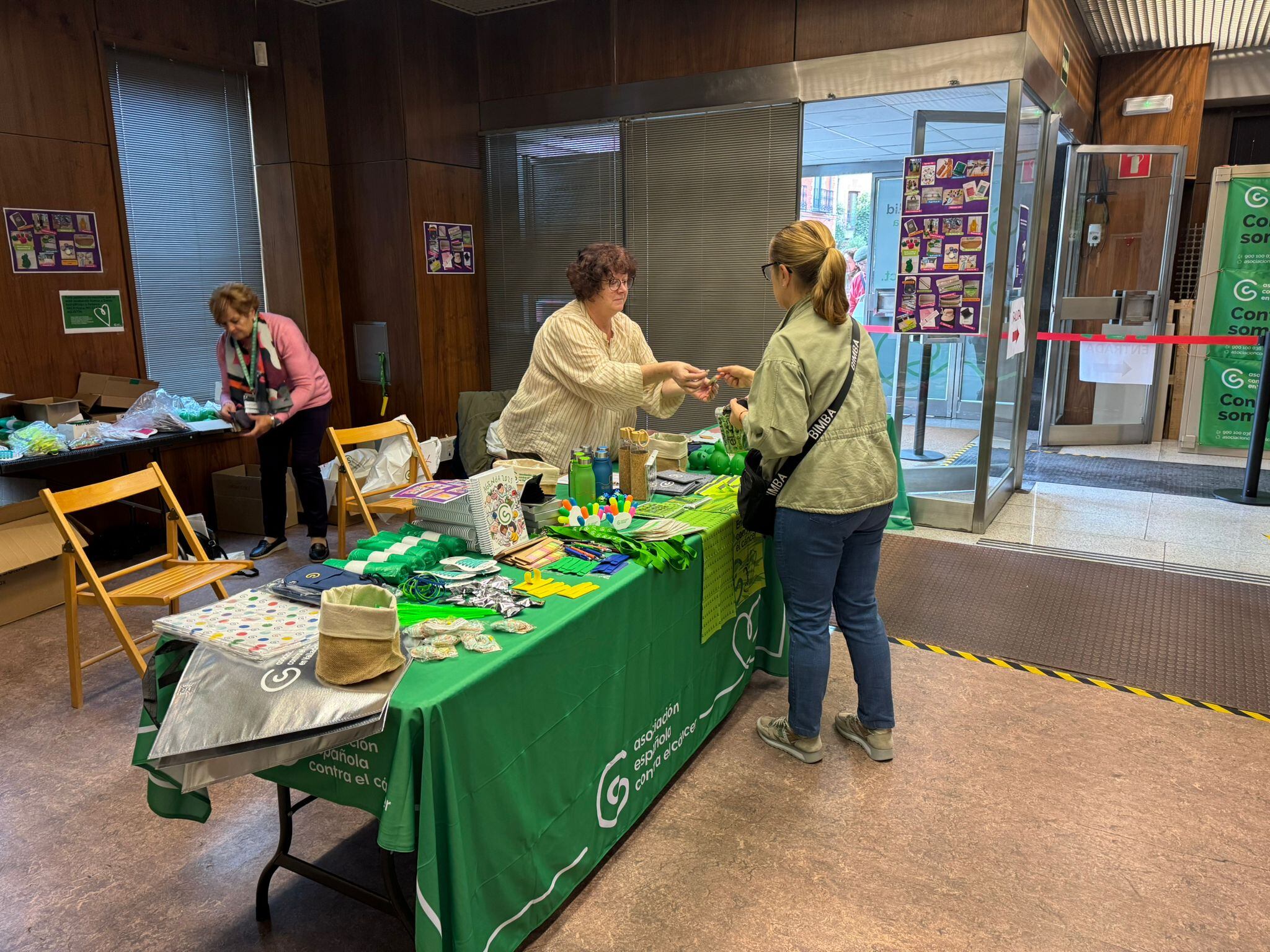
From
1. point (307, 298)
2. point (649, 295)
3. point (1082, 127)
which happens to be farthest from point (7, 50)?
point (1082, 127)

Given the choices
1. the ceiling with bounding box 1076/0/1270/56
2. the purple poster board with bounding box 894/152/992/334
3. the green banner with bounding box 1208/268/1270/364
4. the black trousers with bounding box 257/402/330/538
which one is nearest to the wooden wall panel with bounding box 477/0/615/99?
the purple poster board with bounding box 894/152/992/334

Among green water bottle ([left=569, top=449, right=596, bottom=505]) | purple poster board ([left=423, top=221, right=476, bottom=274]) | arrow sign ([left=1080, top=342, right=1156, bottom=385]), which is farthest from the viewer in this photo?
arrow sign ([left=1080, top=342, right=1156, bottom=385])

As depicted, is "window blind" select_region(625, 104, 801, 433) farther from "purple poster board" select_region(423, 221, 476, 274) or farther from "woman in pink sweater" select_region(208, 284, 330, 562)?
"woman in pink sweater" select_region(208, 284, 330, 562)

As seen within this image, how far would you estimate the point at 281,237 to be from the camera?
6.02 metres

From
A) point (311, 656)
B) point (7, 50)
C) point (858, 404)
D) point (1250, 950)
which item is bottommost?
point (1250, 950)

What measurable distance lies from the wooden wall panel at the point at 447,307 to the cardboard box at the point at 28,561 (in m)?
2.42

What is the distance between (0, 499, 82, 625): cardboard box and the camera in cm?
405

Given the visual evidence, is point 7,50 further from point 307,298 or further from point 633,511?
point 633,511

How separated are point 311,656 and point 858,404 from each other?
159 centimetres

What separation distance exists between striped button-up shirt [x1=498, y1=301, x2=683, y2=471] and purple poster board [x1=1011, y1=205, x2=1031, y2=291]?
282 centimetres

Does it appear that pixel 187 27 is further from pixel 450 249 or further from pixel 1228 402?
pixel 1228 402

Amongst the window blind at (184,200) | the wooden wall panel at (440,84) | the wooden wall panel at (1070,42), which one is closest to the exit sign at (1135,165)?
the wooden wall panel at (1070,42)

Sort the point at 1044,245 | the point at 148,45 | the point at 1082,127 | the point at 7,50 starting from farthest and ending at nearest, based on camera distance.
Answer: the point at 1082,127 → the point at 1044,245 → the point at 148,45 → the point at 7,50

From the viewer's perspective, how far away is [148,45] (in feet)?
16.8
